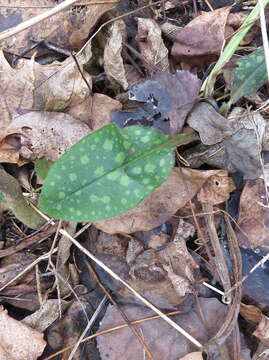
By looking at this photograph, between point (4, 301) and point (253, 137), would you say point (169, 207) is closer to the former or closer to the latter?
point (253, 137)

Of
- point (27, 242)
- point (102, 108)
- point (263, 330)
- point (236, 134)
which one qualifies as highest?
point (102, 108)

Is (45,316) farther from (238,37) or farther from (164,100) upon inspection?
(238,37)

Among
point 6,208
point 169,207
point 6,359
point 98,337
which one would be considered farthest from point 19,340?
point 169,207

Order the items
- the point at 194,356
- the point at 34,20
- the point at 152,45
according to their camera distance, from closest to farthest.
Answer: the point at 34,20, the point at 194,356, the point at 152,45

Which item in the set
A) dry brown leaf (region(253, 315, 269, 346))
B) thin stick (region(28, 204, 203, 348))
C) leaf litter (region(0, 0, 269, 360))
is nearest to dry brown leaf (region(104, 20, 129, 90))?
leaf litter (region(0, 0, 269, 360))

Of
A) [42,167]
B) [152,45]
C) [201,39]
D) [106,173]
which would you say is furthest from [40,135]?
[201,39]
